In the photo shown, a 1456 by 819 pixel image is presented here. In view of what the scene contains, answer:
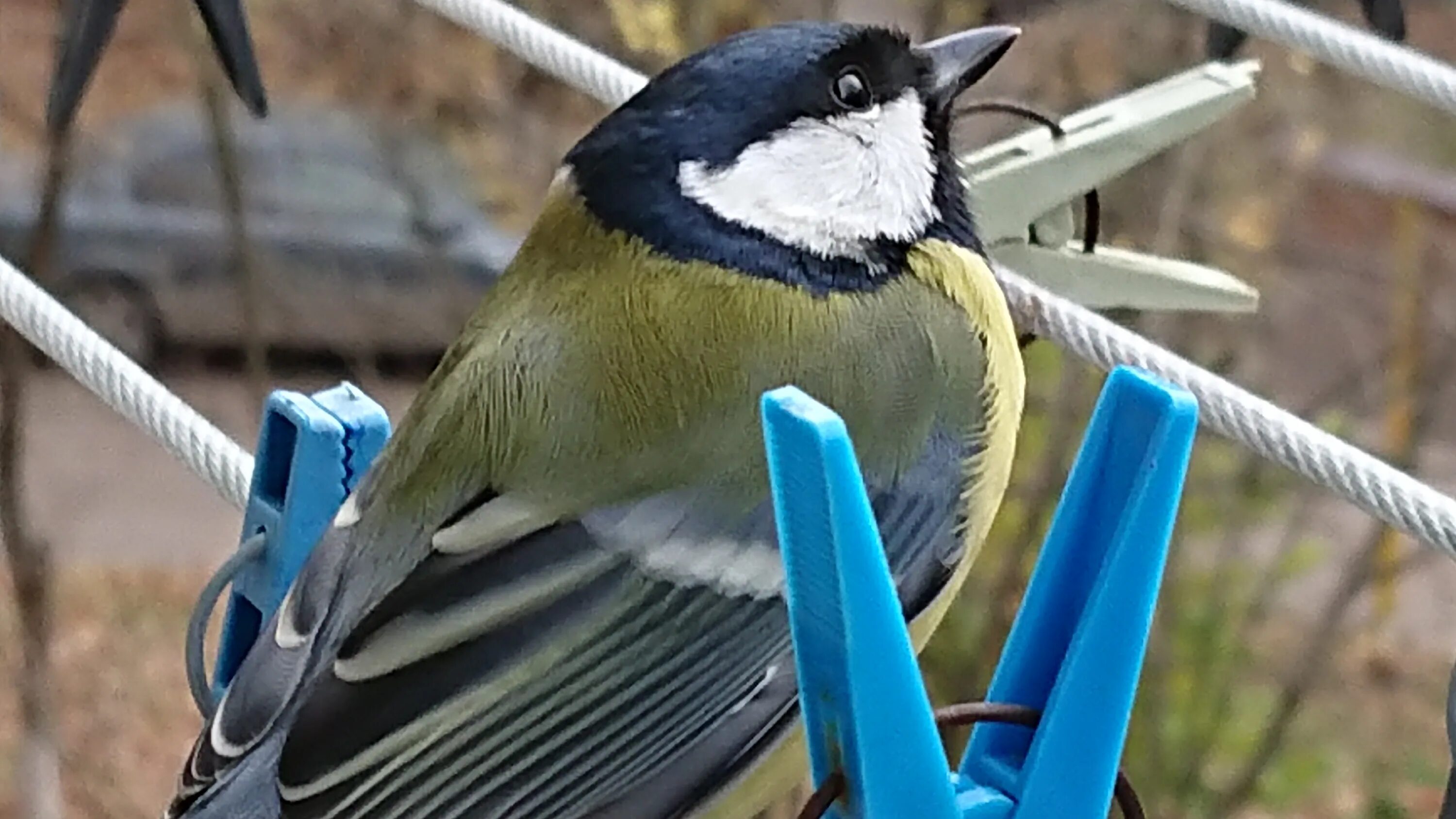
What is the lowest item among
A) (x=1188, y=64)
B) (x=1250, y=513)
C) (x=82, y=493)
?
(x=82, y=493)

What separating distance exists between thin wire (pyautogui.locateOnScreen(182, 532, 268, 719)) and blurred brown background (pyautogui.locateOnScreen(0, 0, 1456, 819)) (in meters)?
0.69

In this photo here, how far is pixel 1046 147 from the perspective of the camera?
0.72 meters

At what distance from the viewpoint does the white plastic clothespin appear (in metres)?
0.71

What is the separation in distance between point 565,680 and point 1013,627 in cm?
21

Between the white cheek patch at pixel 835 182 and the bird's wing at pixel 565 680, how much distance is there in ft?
0.43

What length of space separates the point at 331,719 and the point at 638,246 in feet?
0.75

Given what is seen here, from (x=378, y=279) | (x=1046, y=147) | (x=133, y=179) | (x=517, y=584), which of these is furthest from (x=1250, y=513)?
(x=133, y=179)

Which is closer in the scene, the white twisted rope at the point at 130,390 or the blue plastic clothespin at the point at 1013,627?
the blue plastic clothespin at the point at 1013,627

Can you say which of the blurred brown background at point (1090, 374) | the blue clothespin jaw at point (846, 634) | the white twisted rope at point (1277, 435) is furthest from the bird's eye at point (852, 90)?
the blurred brown background at point (1090, 374)

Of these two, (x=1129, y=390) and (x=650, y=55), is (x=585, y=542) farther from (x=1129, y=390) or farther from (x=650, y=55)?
(x=650, y=55)

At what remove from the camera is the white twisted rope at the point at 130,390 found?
0.70 meters

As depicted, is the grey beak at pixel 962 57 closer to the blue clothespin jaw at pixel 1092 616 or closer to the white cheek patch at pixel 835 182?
the white cheek patch at pixel 835 182

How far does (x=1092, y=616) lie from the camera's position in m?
0.44

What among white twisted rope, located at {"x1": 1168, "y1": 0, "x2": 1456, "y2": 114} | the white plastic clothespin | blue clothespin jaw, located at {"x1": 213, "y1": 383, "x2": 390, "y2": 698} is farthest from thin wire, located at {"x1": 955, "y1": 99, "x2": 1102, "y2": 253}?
blue clothespin jaw, located at {"x1": 213, "y1": 383, "x2": 390, "y2": 698}
